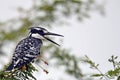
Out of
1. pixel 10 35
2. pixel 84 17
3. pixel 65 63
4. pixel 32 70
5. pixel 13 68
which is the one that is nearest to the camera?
pixel 13 68

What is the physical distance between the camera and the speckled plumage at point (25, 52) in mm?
6441

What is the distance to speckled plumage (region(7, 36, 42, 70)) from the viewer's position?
6.44m

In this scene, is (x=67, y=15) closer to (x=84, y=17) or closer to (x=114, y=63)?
(x=84, y=17)

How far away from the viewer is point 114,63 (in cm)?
654

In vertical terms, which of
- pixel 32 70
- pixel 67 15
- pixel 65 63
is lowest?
pixel 67 15

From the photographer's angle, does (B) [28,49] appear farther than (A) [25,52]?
Yes

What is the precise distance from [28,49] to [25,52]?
12cm

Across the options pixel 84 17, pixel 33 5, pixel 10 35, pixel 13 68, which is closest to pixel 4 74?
pixel 13 68

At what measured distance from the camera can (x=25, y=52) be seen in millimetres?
6676

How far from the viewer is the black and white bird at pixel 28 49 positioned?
21.2 feet

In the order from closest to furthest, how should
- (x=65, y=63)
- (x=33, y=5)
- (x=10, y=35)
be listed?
(x=65, y=63) → (x=10, y=35) → (x=33, y=5)

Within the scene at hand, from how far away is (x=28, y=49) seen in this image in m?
6.79

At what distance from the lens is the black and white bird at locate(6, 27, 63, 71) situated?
21.2ft

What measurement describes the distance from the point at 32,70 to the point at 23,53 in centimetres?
31
